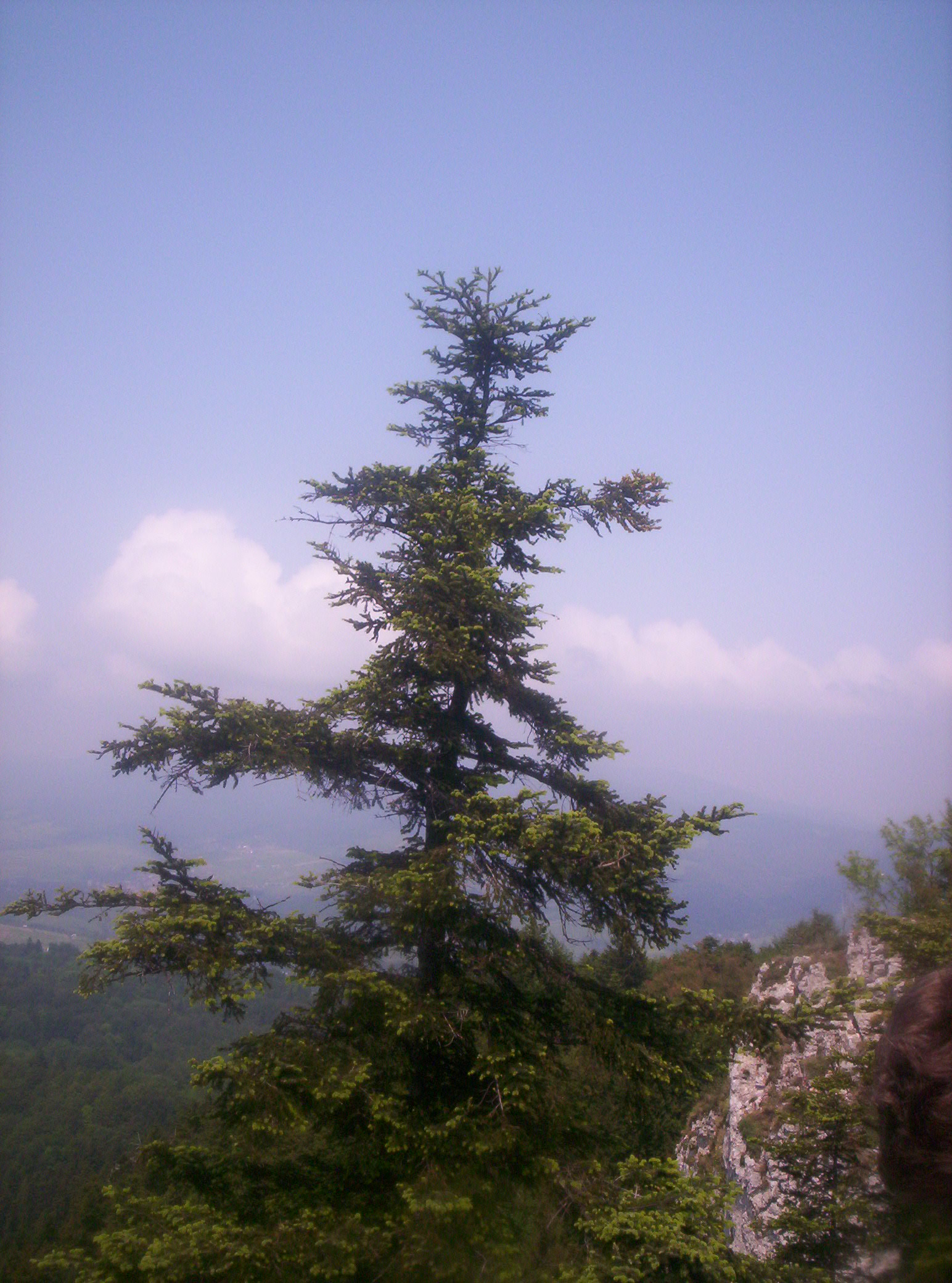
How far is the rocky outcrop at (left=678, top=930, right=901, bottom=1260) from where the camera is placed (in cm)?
998

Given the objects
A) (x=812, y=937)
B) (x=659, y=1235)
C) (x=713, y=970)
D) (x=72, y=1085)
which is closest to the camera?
(x=659, y=1235)

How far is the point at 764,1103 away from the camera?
15484 millimetres

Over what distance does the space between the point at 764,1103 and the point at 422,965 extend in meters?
14.1

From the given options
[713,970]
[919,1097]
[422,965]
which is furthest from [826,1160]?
[713,970]

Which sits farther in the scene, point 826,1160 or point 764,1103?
point 764,1103

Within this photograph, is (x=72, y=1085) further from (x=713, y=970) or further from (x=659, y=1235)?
(x=659, y=1235)

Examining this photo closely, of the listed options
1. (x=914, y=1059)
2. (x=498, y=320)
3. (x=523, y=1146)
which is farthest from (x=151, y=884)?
(x=498, y=320)

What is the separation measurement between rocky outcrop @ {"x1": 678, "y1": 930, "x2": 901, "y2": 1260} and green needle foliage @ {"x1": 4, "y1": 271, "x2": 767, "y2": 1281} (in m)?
3.08

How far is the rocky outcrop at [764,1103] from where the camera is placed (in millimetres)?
9984

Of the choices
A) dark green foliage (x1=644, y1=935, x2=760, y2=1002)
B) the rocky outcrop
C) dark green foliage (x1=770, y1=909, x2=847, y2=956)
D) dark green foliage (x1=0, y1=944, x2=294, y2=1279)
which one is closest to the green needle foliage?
the rocky outcrop

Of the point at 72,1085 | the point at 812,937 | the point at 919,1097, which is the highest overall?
the point at 919,1097

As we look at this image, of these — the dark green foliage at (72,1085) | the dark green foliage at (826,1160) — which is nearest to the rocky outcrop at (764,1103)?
the dark green foliage at (826,1160)

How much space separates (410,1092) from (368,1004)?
1042 mm

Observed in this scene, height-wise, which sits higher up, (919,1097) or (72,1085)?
(919,1097)
